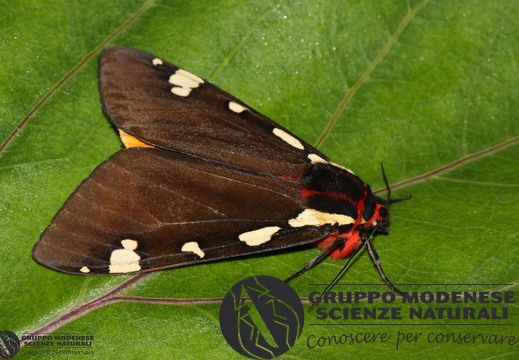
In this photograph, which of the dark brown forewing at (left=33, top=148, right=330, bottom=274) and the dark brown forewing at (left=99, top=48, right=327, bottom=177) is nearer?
the dark brown forewing at (left=33, top=148, right=330, bottom=274)

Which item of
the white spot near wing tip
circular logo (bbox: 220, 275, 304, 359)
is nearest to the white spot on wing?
the white spot near wing tip

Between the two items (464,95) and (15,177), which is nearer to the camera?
(15,177)

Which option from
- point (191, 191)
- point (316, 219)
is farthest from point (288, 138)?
point (191, 191)

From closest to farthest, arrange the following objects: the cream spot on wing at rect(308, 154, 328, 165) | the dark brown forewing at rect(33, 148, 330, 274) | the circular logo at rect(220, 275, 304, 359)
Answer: the circular logo at rect(220, 275, 304, 359)
the dark brown forewing at rect(33, 148, 330, 274)
the cream spot on wing at rect(308, 154, 328, 165)

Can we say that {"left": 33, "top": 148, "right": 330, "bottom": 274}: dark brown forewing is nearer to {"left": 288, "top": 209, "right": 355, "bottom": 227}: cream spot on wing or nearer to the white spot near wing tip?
{"left": 288, "top": 209, "right": 355, "bottom": 227}: cream spot on wing

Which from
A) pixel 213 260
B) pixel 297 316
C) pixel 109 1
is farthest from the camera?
pixel 109 1

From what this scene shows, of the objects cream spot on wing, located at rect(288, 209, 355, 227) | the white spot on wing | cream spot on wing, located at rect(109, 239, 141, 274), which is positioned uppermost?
the white spot on wing

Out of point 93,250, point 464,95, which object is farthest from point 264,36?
point 93,250

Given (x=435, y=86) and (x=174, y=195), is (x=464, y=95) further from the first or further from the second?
(x=174, y=195)
